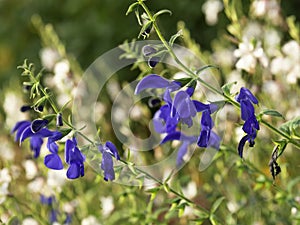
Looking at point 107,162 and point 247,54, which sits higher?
point 107,162

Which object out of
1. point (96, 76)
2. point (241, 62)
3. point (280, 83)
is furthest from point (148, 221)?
point (96, 76)

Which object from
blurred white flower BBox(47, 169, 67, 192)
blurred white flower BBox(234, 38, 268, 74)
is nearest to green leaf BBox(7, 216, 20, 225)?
blurred white flower BBox(47, 169, 67, 192)

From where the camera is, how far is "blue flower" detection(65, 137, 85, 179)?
1.82 m

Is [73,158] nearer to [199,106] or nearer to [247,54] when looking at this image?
[199,106]

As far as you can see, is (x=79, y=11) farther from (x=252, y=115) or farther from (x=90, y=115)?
(x=252, y=115)

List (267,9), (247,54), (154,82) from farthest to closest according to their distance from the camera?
(267,9) < (247,54) < (154,82)

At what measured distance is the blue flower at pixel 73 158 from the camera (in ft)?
5.96

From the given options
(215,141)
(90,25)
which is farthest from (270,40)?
(90,25)

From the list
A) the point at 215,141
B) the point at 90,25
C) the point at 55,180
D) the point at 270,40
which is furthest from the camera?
the point at 90,25

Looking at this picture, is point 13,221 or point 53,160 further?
point 13,221

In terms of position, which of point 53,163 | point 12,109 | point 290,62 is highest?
point 53,163

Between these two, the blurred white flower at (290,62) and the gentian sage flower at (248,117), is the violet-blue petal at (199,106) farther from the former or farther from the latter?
the blurred white flower at (290,62)

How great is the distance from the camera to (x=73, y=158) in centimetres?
182

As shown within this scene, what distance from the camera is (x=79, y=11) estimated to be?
20.0 feet
